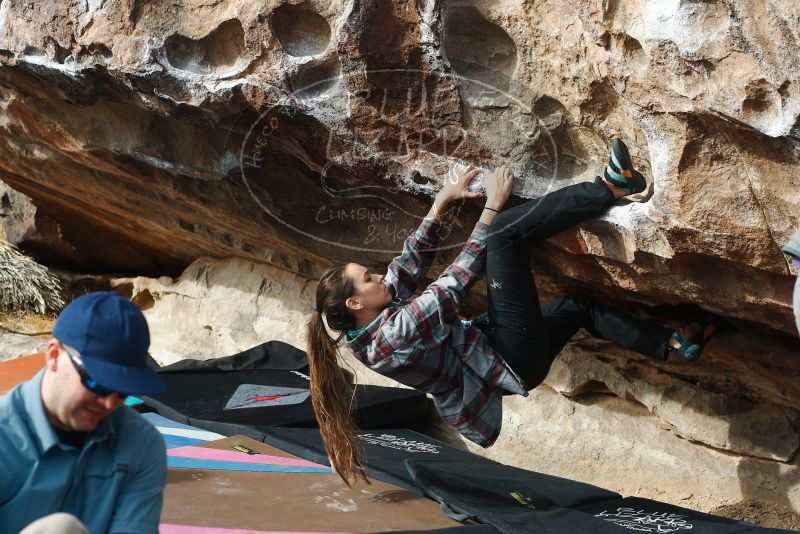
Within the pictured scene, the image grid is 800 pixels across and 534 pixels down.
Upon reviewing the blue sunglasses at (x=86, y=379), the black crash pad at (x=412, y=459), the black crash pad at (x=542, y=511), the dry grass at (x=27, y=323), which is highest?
the dry grass at (x=27, y=323)

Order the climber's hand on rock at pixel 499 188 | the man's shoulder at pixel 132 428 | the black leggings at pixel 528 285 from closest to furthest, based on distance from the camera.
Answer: the man's shoulder at pixel 132 428 → the black leggings at pixel 528 285 → the climber's hand on rock at pixel 499 188

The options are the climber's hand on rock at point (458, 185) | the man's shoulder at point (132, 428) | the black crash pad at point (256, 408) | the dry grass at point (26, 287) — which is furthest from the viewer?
the dry grass at point (26, 287)

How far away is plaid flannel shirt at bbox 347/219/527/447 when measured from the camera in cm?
266

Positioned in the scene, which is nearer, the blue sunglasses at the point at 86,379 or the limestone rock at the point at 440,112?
the blue sunglasses at the point at 86,379

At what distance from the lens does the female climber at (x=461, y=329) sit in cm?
267

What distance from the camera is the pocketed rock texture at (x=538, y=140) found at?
225 centimetres

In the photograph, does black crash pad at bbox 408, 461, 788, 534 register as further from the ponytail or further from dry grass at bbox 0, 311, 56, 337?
dry grass at bbox 0, 311, 56, 337

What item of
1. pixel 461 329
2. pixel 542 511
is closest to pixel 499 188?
pixel 461 329

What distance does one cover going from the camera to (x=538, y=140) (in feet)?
9.13

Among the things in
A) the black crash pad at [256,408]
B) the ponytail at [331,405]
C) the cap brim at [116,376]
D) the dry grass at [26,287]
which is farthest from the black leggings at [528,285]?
the dry grass at [26,287]

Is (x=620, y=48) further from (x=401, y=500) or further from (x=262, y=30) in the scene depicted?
(x=401, y=500)

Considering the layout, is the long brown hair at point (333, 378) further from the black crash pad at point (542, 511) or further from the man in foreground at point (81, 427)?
the man in foreground at point (81, 427)

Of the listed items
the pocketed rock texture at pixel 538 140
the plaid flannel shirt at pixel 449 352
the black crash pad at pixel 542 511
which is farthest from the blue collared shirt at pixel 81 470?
the pocketed rock texture at pixel 538 140

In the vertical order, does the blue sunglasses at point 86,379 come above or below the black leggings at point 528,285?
below
